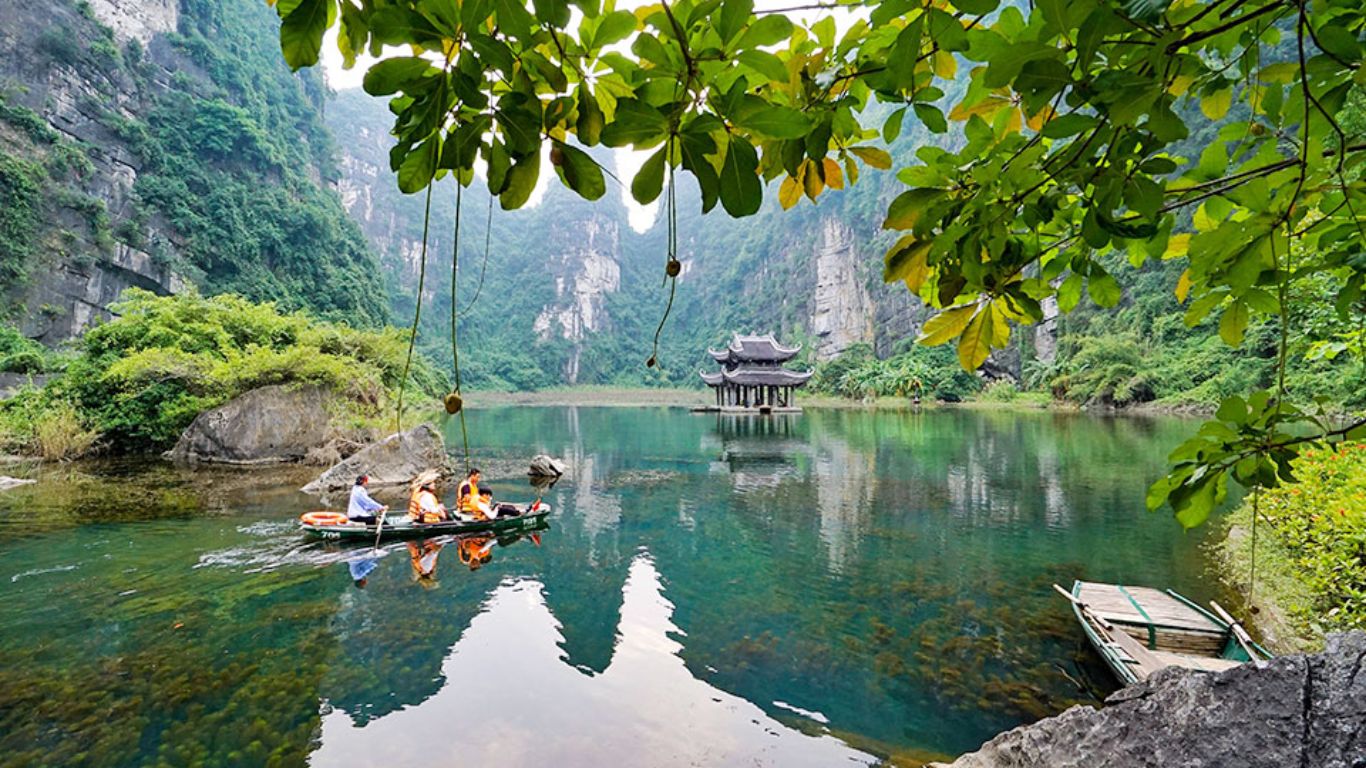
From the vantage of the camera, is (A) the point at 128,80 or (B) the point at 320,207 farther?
(B) the point at 320,207

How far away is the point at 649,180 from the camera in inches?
30.0

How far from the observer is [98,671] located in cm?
460

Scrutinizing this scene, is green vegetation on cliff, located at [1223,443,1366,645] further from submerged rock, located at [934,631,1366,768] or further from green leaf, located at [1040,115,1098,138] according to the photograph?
green leaf, located at [1040,115,1098,138]

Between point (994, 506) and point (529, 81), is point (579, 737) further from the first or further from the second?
point (994, 506)

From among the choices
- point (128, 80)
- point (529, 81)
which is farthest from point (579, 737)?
point (128, 80)

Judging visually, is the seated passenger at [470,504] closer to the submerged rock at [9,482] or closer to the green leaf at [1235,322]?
the green leaf at [1235,322]

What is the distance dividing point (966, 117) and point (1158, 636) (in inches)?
211

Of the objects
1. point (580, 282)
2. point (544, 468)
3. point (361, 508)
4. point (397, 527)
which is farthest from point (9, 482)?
point (580, 282)

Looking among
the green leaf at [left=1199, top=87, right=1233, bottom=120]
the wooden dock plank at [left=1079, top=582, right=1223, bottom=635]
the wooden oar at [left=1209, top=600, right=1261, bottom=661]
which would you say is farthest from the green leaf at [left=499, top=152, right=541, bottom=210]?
the wooden dock plank at [left=1079, top=582, right=1223, bottom=635]

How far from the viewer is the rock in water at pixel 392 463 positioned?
11289 millimetres

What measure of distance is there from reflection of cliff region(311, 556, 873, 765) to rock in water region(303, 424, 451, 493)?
7.32 m

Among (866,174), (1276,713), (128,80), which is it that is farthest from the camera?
(866,174)

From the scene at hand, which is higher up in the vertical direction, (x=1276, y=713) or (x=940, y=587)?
(x=1276, y=713)

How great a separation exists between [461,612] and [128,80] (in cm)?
4163
